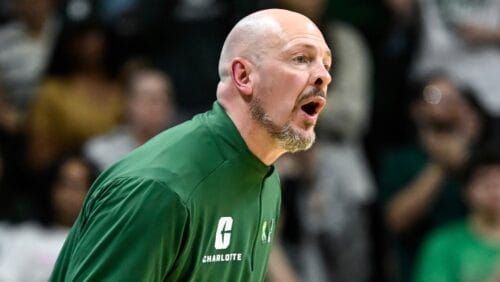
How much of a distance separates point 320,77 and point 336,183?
12.1 ft

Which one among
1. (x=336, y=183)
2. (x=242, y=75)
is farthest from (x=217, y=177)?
(x=336, y=183)

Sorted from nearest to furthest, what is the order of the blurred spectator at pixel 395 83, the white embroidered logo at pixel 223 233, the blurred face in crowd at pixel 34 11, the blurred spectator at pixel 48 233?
the white embroidered logo at pixel 223 233, the blurred spectator at pixel 48 233, the blurred face in crowd at pixel 34 11, the blurred spectator at pixel 395 83

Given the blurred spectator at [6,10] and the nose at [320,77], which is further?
the blurred spectator at [6,10]

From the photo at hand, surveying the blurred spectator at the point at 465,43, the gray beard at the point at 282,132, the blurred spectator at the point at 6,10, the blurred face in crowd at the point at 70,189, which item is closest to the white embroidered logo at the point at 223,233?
the gray beard at the point at 282,132

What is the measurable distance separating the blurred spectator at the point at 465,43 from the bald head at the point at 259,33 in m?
4.11

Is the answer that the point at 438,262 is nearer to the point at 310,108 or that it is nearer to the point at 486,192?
the point at 486,192

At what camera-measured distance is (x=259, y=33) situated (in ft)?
11.7

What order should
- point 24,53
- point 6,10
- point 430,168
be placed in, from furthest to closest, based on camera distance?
point 6,10 → point 24,53 → point 430,168

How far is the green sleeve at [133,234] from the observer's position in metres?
3.30

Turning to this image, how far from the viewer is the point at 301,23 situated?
359 cm

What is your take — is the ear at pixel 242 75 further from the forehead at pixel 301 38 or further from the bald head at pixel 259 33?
the forehead at pixel 301 38

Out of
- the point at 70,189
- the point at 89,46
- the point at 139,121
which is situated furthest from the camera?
the point at 89,46

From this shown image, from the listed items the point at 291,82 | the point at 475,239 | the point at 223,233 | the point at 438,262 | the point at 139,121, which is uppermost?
the point at 291,82

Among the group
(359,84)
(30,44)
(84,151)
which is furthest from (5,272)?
(359,84)
